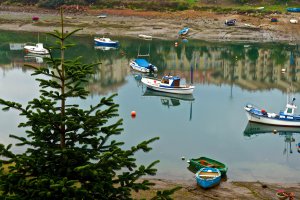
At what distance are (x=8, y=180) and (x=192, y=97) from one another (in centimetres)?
4022

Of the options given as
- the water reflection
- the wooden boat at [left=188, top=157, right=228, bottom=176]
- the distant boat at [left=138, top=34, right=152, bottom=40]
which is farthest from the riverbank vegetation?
the wooden boat at [left=188, top=157, right=228, bottom=176]

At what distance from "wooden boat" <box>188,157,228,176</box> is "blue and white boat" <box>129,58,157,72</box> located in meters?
31.5

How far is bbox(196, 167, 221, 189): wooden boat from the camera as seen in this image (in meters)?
27.0

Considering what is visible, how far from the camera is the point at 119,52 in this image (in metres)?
73.7

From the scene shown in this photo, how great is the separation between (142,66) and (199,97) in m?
12.9

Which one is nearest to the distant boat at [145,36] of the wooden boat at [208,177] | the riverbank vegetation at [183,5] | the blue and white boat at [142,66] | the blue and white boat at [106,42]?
the blue and white boat at [106,42]

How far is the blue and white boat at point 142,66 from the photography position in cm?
6181

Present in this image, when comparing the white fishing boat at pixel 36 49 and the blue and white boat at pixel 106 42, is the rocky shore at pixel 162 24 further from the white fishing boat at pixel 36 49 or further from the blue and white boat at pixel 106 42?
the white fishing boat at pixel 36 49

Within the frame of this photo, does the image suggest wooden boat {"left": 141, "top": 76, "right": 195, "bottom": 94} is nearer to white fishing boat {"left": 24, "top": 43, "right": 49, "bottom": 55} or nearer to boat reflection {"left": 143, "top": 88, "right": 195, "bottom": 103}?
boat reflection {"left": 143, "top": 88, "right": 195, "bottom": 103}

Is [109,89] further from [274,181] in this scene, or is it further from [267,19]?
[267,19]

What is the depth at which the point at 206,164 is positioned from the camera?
1190 inches

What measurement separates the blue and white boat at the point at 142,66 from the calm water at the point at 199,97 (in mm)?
1025

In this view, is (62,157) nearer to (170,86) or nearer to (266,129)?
(266,129)

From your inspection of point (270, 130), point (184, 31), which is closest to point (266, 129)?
point (270, 130)
